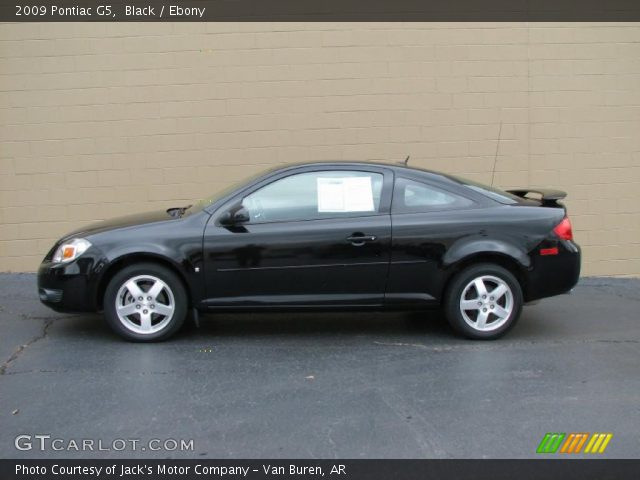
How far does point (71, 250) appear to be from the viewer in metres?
5.95

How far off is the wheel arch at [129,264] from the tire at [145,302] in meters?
0.04

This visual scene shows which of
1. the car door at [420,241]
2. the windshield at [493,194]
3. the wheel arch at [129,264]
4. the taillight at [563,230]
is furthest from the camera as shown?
the windshield at [493,194]

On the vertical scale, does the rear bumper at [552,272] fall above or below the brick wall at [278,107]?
below

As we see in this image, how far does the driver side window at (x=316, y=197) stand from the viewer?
19.7ft

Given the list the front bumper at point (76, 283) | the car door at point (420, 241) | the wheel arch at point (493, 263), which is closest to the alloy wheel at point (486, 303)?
the wheel arch at point (493, 263)

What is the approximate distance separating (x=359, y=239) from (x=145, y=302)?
181 centimetres

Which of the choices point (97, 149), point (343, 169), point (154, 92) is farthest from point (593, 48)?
point (97, 149)
